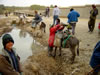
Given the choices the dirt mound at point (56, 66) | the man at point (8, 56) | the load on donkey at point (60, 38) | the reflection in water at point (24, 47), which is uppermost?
the man at point (8, 56)

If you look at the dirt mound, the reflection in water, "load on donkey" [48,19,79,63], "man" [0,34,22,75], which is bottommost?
the reflection in water

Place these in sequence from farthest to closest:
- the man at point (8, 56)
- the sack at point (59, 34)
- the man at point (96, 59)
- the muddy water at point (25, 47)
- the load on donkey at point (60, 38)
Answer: the muddy water at point (25, 47)
the sack at point (59, 34)
the load on donkey at point (60, 38)
the man at point (96, 59)
the man at point (8, 56)

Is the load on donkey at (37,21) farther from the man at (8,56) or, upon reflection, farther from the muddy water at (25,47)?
the man at (8,56)

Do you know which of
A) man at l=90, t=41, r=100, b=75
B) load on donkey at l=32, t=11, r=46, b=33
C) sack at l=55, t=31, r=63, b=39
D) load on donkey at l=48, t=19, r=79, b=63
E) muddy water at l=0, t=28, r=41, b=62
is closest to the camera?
man at l=90, t=41, r=100, b=75

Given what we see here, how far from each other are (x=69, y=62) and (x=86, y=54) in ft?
3.49

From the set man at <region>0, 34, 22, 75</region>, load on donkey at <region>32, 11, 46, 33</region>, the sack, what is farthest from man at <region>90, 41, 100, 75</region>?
load on donkey at <region>32, 11, 46, 33</region>

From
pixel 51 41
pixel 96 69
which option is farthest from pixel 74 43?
pixel 96 69

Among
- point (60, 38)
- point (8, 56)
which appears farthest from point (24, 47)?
point (8, 56)

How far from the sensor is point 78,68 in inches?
163

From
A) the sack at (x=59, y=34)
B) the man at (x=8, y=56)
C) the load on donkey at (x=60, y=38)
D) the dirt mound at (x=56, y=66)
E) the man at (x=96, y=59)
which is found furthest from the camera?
the sack at (x=59, y=34)

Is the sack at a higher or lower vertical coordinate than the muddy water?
higher

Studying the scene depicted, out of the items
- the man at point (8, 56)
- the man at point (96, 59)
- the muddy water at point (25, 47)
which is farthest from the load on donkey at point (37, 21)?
the man at point (96, 59)

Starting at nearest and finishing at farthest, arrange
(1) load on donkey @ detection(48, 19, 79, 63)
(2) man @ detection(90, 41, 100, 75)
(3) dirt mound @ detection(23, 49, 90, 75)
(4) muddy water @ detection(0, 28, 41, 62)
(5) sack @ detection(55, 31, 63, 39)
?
(2) man @ detection(90, 41, 100, 75) → (3) dirt mound @ detection(23, 49, 90, 75) → (1) load on donkey @ detection(48, 19, 79, 63) → (5) sack @ detection(55, 31, 63, 39) → (4) muddy water @ detection(0, 28, 41, 62)

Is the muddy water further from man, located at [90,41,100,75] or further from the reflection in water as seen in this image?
man, located at [90,41,100,75]
